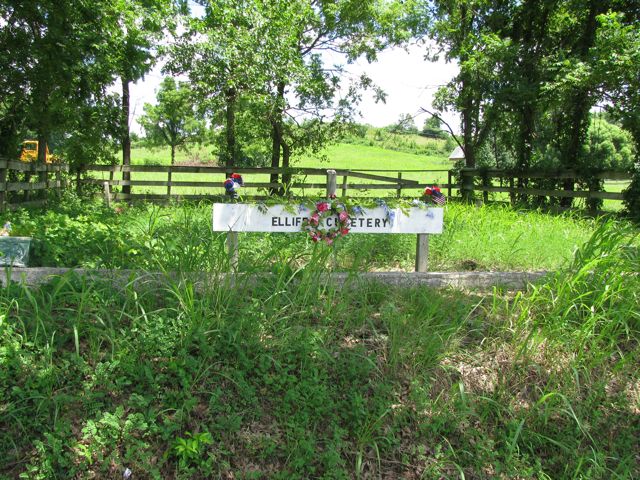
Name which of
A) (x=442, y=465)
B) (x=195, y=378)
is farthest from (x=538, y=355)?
(x=195, y=378)

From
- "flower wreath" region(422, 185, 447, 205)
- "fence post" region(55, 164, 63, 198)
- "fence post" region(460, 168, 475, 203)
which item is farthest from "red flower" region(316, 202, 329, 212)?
"fence post" region(460, 168, 475, 203)

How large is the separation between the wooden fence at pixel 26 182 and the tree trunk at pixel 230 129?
4.52 meters

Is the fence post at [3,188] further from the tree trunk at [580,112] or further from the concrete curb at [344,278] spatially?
the tree trunk at [580,112]

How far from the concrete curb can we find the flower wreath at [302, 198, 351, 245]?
374 mm

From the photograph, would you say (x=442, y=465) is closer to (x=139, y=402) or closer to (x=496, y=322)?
(x=496, y=322)

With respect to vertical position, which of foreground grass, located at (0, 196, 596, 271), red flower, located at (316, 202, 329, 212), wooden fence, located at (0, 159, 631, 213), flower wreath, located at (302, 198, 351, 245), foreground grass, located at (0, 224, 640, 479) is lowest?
foreground grass, located at (0, 224, 640, 479)

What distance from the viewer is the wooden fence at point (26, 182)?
938cm

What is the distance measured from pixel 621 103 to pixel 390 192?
7588 mm

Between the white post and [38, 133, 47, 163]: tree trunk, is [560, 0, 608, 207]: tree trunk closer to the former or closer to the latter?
the white post

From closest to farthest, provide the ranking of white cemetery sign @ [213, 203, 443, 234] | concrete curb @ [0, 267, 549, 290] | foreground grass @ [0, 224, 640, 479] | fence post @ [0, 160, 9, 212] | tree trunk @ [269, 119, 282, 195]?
foreground grass @ [0, 224, 640, 479] < concrete curb @ [0, 267, 549, 290] < white cemetery sign @ [213, 203, 443, 234] < fence post @ [0, 160, 9, 212] < tree trunk @ [269, 119, 282, 195]

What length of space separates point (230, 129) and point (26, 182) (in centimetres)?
599

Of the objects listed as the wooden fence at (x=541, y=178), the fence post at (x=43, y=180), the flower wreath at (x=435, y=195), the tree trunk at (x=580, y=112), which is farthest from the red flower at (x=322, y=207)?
the fence post at (x=43, y=180)

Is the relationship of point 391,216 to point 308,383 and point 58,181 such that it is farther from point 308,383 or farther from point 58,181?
point 58,181

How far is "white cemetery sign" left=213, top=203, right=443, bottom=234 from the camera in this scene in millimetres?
4332
